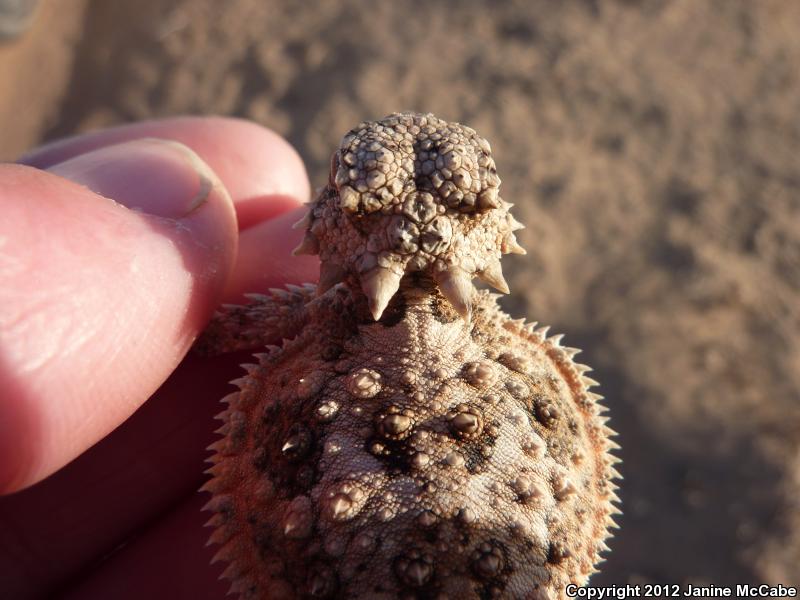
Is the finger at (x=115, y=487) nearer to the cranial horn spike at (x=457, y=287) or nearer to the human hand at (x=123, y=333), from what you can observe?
the human hand at (x=123, y=333)

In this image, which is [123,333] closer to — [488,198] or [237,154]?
[488,198]

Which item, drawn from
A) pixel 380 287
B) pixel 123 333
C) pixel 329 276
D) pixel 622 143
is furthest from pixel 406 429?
pixel 622 143

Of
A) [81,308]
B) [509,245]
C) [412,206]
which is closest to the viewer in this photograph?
[412,206]

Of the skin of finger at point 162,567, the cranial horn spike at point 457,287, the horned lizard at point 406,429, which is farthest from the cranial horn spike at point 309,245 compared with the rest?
the skin of finger at point 162,567

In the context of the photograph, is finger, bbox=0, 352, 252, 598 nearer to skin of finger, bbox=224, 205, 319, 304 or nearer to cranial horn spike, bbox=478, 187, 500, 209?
skin of finger, bbox=224, 205, 319, 304

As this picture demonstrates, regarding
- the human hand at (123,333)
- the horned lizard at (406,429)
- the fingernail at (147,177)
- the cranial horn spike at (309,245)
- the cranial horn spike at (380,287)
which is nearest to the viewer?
the horned lizard at (406,429)

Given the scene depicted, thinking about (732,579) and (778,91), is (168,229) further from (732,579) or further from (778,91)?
(778,91)

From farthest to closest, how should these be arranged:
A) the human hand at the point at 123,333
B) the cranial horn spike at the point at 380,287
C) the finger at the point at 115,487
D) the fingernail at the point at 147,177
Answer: the finger at the point at 115,487
the fingernail at the point at 147,177
the human hand at the point at 123,333
the cranial horn spike at the point at 380,287
